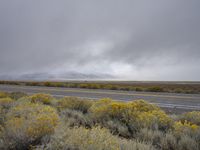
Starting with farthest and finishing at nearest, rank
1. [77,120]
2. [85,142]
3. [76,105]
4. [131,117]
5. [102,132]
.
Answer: [76,105], [77,120], [131,117], [102,132], [85,142]

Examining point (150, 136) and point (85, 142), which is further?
point (150, 136)

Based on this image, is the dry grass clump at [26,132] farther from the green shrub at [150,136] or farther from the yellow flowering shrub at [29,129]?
the green shrub at [150,136]

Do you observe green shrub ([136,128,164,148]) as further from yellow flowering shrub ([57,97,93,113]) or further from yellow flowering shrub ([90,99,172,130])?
yellow flowering shrub ([57,97,93,113])

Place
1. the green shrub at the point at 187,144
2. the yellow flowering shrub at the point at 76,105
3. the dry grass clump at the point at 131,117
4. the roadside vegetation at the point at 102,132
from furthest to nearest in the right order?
the yellow flowering shrub at the point at 76,105 → the dry grass clump at the point at 131,117 → the green shrub at the point at 187,144 → the roadside vegetation at the point at 102,132

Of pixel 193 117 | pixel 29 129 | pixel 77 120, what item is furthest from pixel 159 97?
pixel 29 129

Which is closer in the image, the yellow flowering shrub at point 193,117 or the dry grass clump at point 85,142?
the dry grass clump at point 85,142

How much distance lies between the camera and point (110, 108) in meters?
6.66

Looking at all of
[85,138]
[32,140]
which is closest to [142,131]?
[85,138]

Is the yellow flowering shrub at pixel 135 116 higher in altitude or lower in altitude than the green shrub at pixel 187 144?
higher

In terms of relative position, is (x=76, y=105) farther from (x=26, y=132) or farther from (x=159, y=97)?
(x=159, y=97)

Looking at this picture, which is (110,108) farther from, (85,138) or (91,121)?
(85,138)

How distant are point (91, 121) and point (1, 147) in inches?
116

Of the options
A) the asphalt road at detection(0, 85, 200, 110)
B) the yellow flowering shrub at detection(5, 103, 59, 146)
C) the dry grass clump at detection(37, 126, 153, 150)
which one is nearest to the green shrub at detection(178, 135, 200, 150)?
the dry grass clump at detection(37, 126, 153, 150)

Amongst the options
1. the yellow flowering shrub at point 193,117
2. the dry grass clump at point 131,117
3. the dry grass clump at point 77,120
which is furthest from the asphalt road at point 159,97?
the dry grass clump at point 77,120
